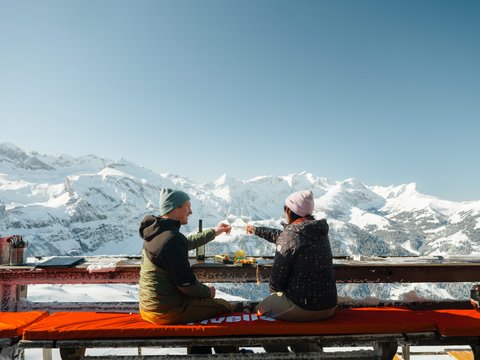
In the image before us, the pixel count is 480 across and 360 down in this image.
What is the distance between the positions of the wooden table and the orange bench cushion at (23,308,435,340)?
1023 mm

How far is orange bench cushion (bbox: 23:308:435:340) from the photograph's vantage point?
375 centimetres

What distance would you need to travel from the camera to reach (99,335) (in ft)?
12.3

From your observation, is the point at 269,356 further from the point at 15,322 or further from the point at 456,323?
the point at 15,322

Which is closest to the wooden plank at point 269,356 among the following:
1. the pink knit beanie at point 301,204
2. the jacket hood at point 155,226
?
the jacket hood at point 155,226

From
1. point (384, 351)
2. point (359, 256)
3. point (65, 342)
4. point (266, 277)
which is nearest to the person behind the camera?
point (65, 342)

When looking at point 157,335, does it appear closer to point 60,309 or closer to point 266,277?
point 266,277

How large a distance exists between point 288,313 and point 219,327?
A: 0.78 m

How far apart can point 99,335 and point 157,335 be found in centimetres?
58

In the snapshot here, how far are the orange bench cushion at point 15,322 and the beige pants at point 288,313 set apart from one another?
265 centimetres

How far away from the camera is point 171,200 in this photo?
167 inches

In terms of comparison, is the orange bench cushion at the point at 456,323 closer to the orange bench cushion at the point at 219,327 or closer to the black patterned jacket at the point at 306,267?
the orange bench cushion at the point at 219,327

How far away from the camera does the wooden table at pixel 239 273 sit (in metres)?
5.17

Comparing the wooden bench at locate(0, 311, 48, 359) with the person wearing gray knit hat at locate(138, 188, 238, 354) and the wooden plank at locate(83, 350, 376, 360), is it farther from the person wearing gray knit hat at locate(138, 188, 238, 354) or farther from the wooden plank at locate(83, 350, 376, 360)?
the person wearing gray knit hat at locate(138, 188, 238, 354)

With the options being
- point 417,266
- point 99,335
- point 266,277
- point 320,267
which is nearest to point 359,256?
point 417,266
